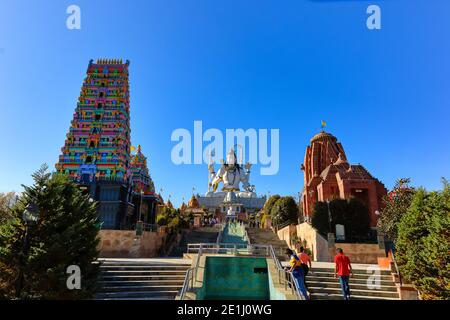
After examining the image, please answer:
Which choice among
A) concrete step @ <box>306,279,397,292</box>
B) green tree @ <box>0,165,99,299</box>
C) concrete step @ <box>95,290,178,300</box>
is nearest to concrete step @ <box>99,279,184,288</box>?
concrete step @ <box>95,290,178,300</box>

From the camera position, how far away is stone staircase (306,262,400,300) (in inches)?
442

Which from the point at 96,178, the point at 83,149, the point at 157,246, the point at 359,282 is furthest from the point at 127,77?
the point at 359,282

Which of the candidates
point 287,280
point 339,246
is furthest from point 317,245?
point 287,280

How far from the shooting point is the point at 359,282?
39.9ft

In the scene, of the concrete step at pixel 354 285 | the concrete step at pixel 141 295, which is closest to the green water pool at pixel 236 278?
the concrete step at pixel 141 295

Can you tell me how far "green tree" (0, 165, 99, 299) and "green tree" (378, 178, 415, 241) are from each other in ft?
57.2

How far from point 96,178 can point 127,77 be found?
12.8m

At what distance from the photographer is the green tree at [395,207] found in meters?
18.5

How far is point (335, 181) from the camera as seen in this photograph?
109ft

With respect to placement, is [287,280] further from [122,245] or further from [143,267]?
[122,245]

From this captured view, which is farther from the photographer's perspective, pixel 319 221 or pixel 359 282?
pixel 319 221

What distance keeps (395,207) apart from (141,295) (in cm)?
1648
